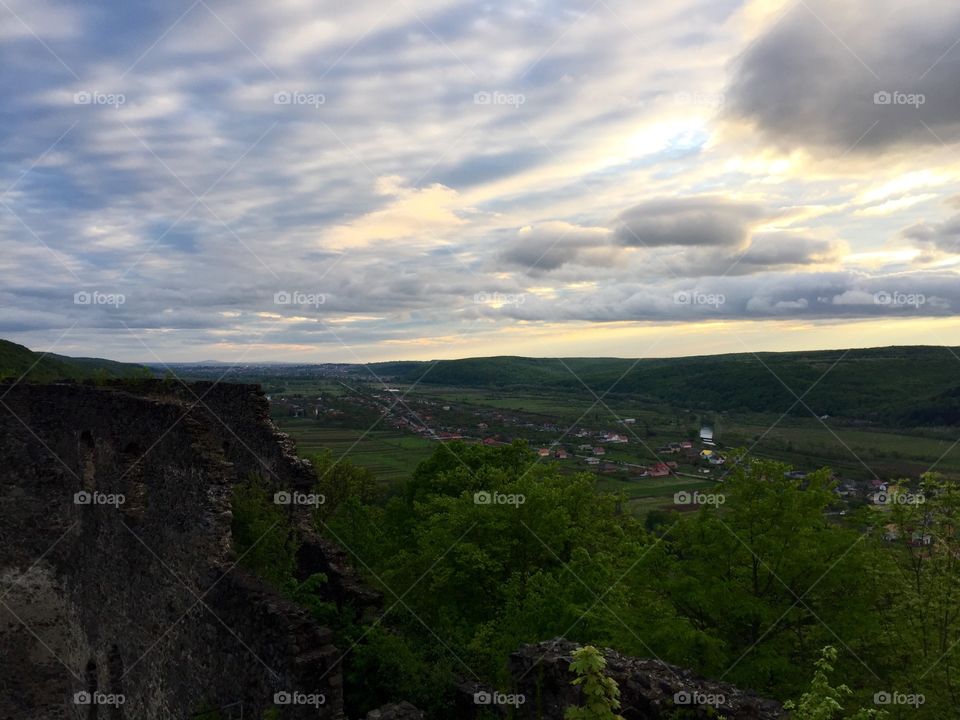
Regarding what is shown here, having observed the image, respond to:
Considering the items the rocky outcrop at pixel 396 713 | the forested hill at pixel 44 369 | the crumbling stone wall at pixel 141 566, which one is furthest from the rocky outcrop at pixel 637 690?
the forested hill at pixel 44 369

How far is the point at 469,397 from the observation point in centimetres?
14462

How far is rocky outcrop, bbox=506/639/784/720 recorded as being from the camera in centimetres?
776

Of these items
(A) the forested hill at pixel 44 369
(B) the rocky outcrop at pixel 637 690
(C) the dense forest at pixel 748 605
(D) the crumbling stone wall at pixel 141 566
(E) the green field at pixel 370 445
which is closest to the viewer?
(B) the rocky outcrop at pixel 637 690

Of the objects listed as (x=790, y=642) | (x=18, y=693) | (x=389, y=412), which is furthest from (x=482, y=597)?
(x=389, y=412)

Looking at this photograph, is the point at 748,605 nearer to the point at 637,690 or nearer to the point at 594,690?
the point at 637,690

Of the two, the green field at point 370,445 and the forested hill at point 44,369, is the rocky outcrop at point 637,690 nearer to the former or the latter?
the forested hill at point 44,369

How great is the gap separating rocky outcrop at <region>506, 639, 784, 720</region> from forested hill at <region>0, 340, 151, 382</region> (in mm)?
14790

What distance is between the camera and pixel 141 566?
535 inches

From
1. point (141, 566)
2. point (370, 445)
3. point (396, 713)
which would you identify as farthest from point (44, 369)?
point (370, 445)

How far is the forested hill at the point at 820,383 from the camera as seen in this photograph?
3125 inches

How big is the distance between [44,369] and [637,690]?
1631 inches

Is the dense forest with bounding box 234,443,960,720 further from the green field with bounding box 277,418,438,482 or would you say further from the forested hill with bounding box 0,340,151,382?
the green field with bounding box 277,418,438,482

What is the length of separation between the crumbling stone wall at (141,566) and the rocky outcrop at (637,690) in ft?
10.0

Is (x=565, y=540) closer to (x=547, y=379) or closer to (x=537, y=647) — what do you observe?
(x=537, y=647)
